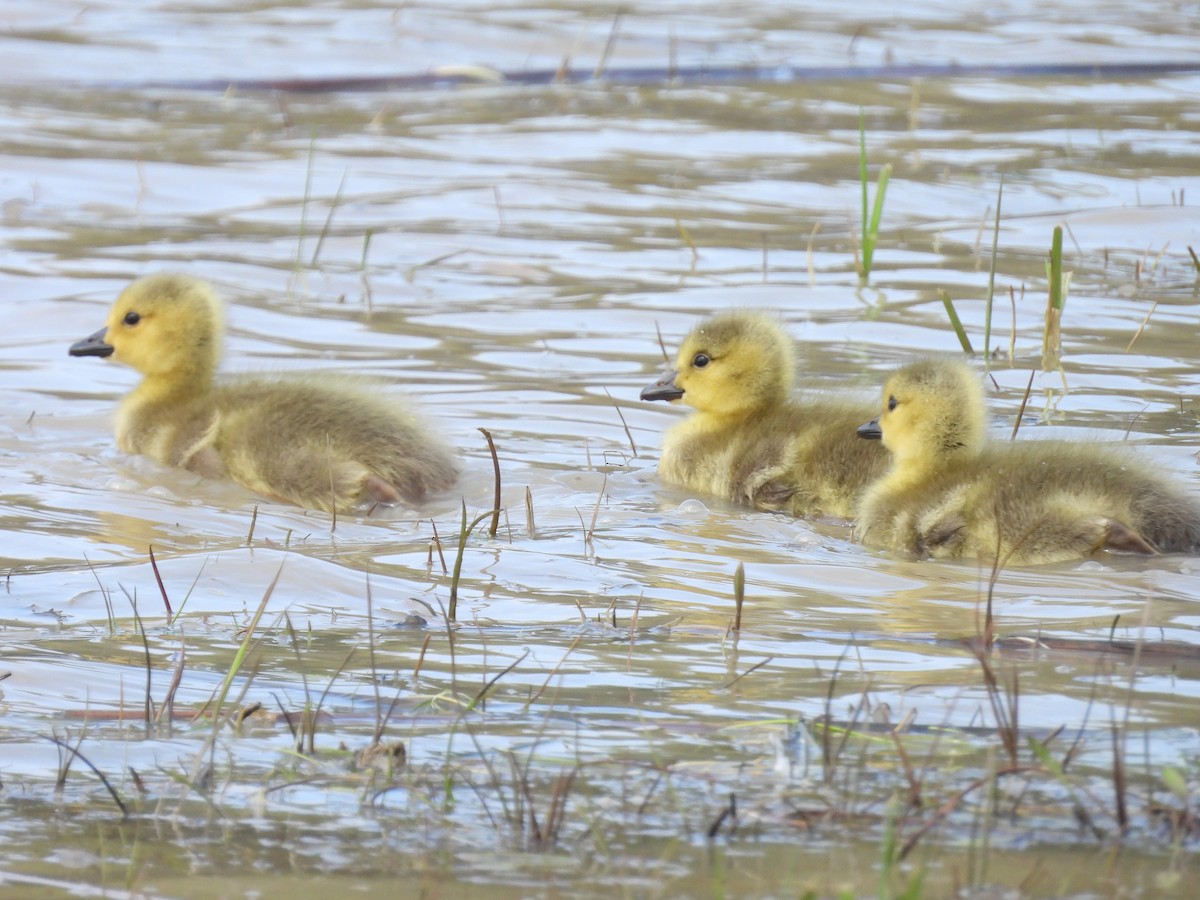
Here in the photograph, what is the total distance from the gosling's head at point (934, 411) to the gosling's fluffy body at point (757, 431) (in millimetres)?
324

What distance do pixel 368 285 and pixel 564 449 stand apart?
2.36 m

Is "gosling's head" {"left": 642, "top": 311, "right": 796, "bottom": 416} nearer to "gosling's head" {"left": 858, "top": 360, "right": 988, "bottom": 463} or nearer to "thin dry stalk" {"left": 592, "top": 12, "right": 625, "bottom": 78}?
"gosling's head" {"left": 858, "top": 360, "right": 988, "bottom": 463}

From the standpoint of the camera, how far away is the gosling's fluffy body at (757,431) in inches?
206

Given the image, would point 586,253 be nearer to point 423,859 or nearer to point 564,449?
point 564,449

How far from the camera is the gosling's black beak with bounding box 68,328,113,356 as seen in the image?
6152 millimetres

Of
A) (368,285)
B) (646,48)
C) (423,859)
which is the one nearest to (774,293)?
(368,285)

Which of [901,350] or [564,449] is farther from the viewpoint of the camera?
[901,350]

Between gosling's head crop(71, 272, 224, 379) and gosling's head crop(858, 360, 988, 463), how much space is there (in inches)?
90.6

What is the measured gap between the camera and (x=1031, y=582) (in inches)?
168

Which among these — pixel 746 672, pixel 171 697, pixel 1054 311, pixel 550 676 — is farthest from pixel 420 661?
pixel 1054 311

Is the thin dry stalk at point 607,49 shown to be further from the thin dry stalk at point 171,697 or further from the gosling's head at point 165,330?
the thin dry stalk at point 171,697

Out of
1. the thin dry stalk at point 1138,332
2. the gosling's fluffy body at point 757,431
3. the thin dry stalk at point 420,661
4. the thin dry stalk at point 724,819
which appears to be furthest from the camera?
the thin dry stalk at point 1138,332

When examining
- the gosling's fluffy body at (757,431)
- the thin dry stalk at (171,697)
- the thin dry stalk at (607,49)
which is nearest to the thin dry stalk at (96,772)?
the thin dry stalk at (171,697)

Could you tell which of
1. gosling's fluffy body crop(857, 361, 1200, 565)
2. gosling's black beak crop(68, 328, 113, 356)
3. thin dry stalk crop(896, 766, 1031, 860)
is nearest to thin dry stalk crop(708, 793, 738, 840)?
thin dry stalk crop(896, 766, 1031, 860)
